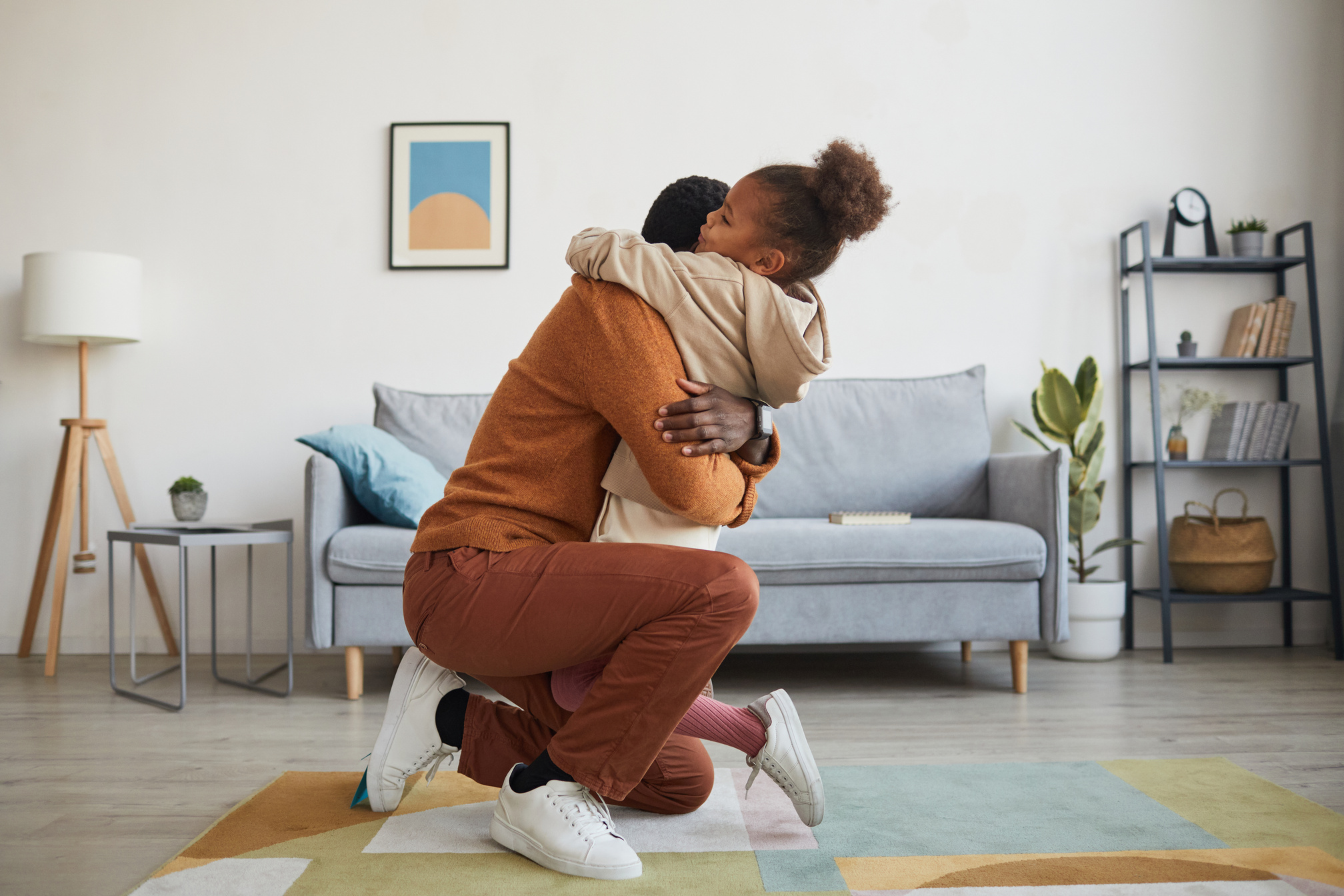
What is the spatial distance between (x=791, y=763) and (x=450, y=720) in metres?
0.54

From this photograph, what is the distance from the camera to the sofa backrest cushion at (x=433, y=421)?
113 inches

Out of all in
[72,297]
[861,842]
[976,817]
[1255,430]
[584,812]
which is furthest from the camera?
[1255,430]

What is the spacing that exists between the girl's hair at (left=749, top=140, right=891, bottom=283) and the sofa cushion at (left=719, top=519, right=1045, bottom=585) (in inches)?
50.5

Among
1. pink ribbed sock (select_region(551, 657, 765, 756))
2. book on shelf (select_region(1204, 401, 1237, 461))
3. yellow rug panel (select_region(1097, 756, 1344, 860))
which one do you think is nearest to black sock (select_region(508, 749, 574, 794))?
pink ribbed sock (select_region(551, 657, 765, 756))

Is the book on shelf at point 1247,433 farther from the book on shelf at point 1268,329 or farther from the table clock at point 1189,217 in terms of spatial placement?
the table clock at point 1189,217

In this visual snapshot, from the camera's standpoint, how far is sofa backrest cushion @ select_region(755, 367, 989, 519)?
115 inches

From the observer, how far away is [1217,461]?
3.05 m

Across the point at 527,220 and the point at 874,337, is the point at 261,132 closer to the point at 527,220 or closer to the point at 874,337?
the point at 527,220

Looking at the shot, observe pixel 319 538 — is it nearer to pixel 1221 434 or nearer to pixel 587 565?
pixel 587 565

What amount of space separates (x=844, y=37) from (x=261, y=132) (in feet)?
6.81

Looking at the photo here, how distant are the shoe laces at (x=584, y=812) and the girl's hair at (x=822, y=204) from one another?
75 centimetres

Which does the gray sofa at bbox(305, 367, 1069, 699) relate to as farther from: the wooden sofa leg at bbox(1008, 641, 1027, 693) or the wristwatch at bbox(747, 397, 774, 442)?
the wristwatch at bbox(747, 397, 774, 442)

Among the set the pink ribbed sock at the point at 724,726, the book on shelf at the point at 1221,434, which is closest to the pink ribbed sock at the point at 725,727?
the pink ribbed sock at the point at 724,726

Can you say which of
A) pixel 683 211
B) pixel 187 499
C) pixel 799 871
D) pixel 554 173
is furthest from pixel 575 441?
pixel 554 173
